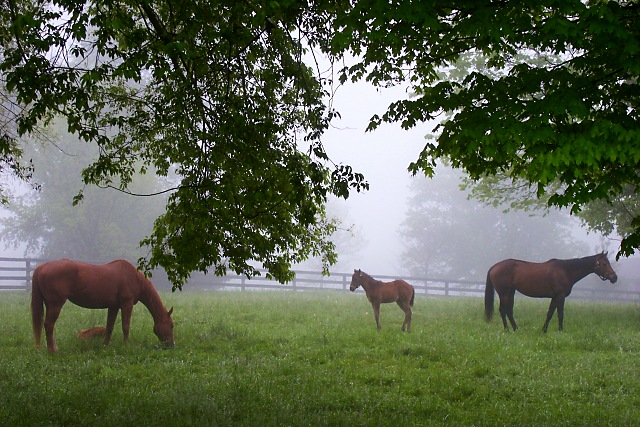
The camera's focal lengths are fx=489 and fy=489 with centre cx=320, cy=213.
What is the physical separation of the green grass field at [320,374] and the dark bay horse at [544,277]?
2.86 feet

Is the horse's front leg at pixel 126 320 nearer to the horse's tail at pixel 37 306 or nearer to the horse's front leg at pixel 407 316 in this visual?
the horse's tail at pixel 37 306

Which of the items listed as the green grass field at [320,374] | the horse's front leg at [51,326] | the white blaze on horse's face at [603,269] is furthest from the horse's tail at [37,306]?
the white blaze on horse's face at [603,269]

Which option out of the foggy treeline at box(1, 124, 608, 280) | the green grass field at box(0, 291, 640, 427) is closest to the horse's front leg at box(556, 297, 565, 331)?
the green grass field at box(0, 291, 640, 427)

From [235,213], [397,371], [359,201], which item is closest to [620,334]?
[397,371]

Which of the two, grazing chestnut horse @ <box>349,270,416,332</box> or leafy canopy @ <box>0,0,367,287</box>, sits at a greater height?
leafy canopy @ <box>0,0,367,287</box>

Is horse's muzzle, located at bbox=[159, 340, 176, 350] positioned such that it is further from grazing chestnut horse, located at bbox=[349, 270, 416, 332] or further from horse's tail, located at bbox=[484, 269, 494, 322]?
horse's tail, located at bbox=[484, 269, 494, 322]

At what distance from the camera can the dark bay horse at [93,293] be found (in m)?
10.4

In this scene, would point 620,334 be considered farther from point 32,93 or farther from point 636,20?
point 32,93

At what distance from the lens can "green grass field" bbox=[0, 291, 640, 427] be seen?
658 cm

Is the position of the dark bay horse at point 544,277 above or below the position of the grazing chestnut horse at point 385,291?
above

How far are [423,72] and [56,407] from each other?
7.20 meters

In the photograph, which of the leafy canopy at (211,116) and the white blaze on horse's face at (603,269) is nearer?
the leafy canopy at (211,116)

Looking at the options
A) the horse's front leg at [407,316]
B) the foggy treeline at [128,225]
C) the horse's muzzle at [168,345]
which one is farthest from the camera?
the foggy treeline at [128,225]

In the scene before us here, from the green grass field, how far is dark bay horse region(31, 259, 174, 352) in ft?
1.54
